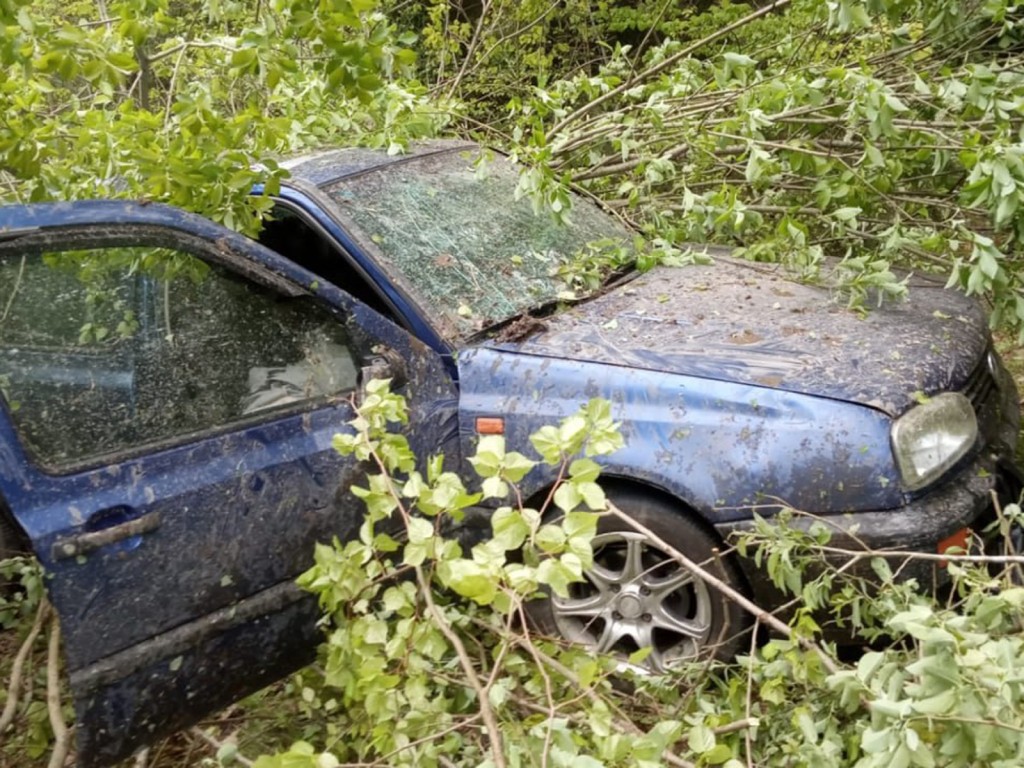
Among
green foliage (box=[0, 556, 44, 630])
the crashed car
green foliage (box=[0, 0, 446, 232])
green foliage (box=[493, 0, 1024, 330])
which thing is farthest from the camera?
green foliage (box=[493, 0, 1024, 330])

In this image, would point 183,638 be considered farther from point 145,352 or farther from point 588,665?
point 588,665

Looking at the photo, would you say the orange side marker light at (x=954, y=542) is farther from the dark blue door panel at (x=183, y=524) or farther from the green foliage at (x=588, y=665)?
the dark blue door panel at (x=183, y=524)

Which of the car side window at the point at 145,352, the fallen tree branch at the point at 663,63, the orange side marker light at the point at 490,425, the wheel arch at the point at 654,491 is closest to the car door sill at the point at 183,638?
the car side window at the point at 145,352

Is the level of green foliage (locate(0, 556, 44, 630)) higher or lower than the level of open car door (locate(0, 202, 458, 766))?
lower

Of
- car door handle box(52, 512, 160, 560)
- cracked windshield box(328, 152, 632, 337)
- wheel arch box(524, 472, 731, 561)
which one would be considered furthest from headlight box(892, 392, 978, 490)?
car door handle box(52, 512, 160, 560)

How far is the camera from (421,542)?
1.96m

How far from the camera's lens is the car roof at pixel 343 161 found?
11.0 ft

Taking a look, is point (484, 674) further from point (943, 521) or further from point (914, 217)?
point (914, 217)

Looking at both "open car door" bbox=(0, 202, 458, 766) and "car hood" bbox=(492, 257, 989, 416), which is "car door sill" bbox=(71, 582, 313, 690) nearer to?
"open car door" bbox=(0, 202, 458, 766)

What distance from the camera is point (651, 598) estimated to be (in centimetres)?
273

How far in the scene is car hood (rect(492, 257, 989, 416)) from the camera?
102 inches

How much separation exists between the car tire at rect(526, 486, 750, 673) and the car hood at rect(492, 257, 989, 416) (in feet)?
1.47

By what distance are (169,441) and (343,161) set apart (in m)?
1.58

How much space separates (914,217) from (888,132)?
710mm
